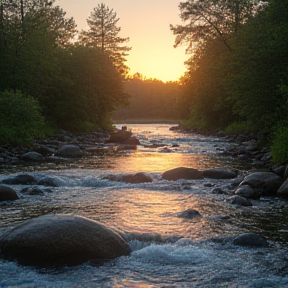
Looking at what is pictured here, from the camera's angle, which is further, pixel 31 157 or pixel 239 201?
pixel 31 157

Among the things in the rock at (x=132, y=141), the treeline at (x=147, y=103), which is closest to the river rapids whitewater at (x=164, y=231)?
the rock at (x=132, y=141)

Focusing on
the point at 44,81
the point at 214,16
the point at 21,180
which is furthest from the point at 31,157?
the point at 214,16

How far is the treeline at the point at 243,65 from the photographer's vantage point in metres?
20.2

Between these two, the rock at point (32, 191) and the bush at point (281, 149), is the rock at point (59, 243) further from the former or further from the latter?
the bush at point (281, 149)

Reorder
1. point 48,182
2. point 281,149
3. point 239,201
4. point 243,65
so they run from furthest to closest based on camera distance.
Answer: point 243,65
point 281,149
point 48,182
point 239,201

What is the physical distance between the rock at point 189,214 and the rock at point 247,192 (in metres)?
2.30

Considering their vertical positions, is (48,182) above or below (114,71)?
below

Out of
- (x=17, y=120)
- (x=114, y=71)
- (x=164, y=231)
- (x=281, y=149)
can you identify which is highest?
(x=114, y=71)

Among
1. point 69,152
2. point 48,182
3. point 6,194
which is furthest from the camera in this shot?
point 69,152

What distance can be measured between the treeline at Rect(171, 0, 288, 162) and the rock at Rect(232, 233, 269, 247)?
809cm

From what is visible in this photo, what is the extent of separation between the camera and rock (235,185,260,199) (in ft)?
33.0

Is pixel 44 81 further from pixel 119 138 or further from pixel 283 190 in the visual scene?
pixel 283 190

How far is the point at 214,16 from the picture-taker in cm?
3441

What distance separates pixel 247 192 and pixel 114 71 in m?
37.8
